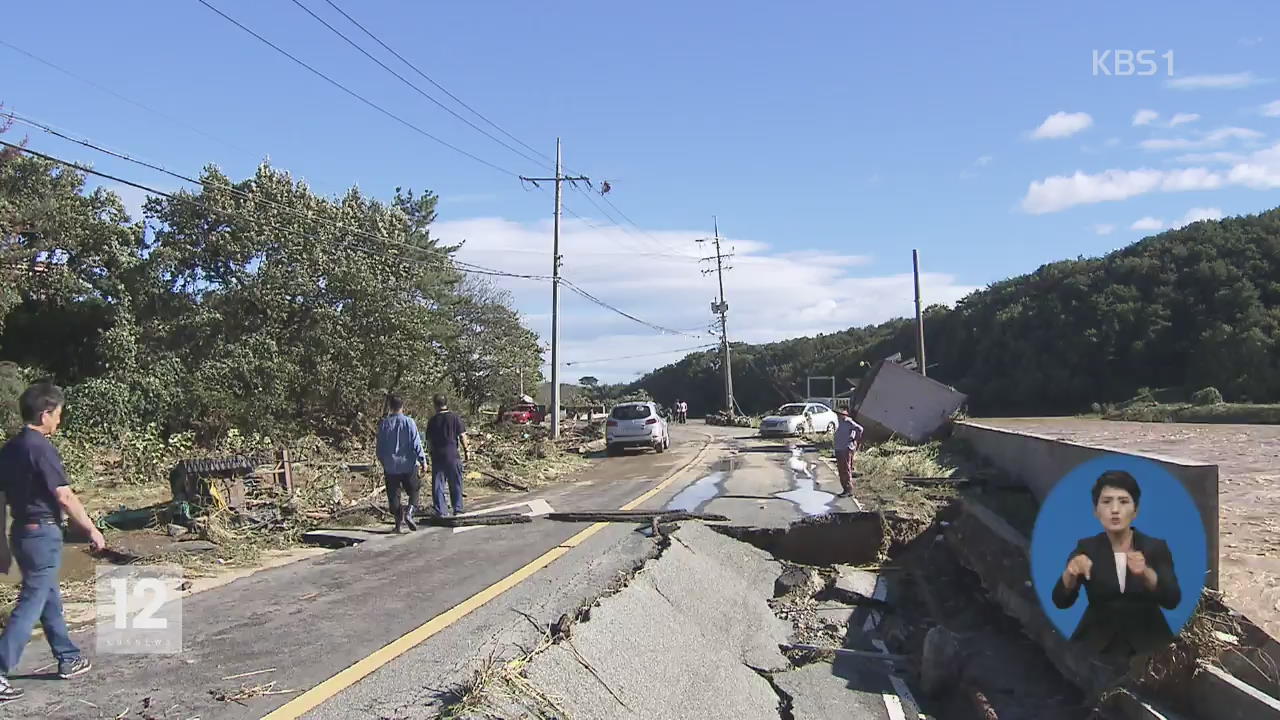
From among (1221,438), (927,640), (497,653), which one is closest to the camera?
(497,653)

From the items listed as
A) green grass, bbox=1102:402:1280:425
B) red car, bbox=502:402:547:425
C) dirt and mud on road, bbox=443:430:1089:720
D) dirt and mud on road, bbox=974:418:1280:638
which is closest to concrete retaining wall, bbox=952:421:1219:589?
dirt and mud on road, bbox=974:418:1280:638

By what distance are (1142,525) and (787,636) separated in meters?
4.68

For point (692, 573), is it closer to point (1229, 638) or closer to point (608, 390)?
point (1229, 638)

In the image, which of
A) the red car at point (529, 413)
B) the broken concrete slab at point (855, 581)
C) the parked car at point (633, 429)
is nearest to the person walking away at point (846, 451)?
the broken concrete slab at point (855, 581)

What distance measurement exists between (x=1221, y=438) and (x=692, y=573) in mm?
20292

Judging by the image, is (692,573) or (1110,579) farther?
(692,573)

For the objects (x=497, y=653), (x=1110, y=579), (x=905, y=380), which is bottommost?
(x=497, y=653)

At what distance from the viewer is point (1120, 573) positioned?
469 cm

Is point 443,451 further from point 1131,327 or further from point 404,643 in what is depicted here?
point 1131,327

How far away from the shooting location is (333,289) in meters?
25.9

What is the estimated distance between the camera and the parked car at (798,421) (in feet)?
118

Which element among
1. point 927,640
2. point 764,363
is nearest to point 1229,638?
point 927,640

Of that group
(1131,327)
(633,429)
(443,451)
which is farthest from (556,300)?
(1131,327)

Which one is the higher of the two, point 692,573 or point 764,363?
point 764,363
